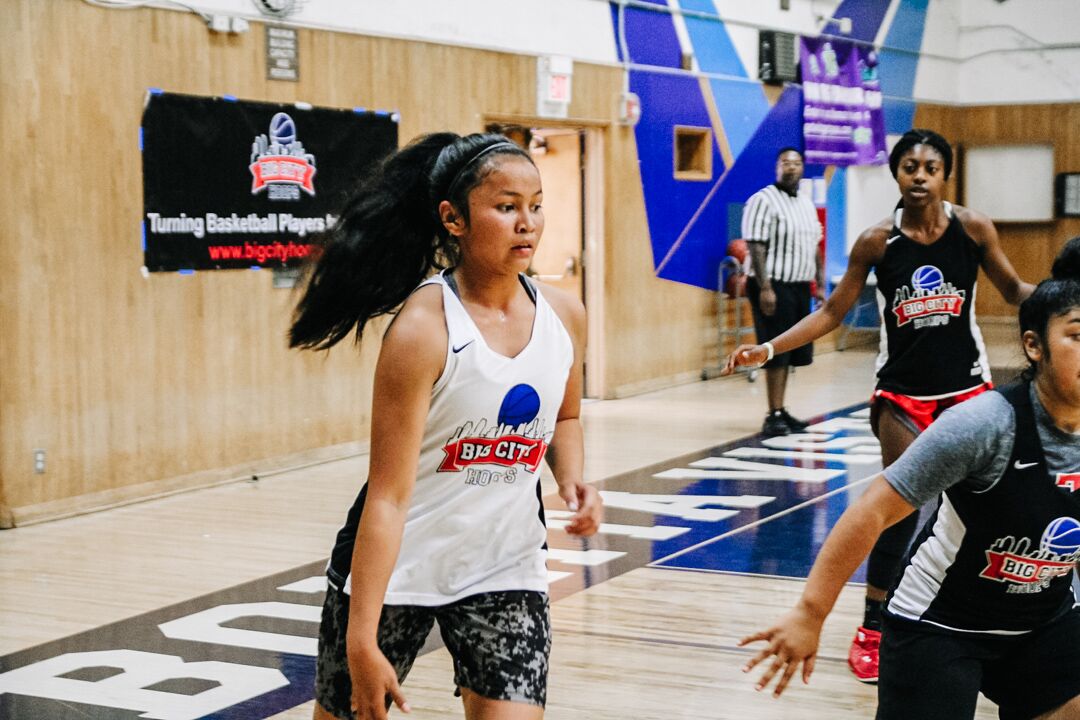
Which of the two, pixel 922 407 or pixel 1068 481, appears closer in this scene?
pixel 1068 481

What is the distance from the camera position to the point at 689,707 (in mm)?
4414

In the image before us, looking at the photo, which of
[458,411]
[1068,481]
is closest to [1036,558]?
[1068,481]

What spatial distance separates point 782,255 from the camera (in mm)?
10375

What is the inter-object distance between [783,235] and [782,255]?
0.46ft

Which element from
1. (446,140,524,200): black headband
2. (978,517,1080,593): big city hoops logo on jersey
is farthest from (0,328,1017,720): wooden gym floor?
(446,140,524,200): black headband

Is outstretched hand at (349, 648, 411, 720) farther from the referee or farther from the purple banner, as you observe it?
the purple banner

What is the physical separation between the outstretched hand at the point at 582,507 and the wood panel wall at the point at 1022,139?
605 inches

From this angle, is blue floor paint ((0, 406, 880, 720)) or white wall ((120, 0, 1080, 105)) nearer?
blue floor paint ((0, 406, 880, 720))

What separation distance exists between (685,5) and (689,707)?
30.1 feet

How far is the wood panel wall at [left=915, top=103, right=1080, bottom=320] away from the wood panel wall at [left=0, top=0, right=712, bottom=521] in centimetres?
1034

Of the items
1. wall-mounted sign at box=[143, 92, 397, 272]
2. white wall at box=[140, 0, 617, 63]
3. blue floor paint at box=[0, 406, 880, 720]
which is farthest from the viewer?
white wall at box=[140, 0, 617, 63]

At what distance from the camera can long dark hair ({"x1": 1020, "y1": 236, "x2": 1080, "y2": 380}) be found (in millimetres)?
2699

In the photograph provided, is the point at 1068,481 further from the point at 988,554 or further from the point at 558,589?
the point at 558,589

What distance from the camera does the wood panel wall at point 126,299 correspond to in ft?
23.9
